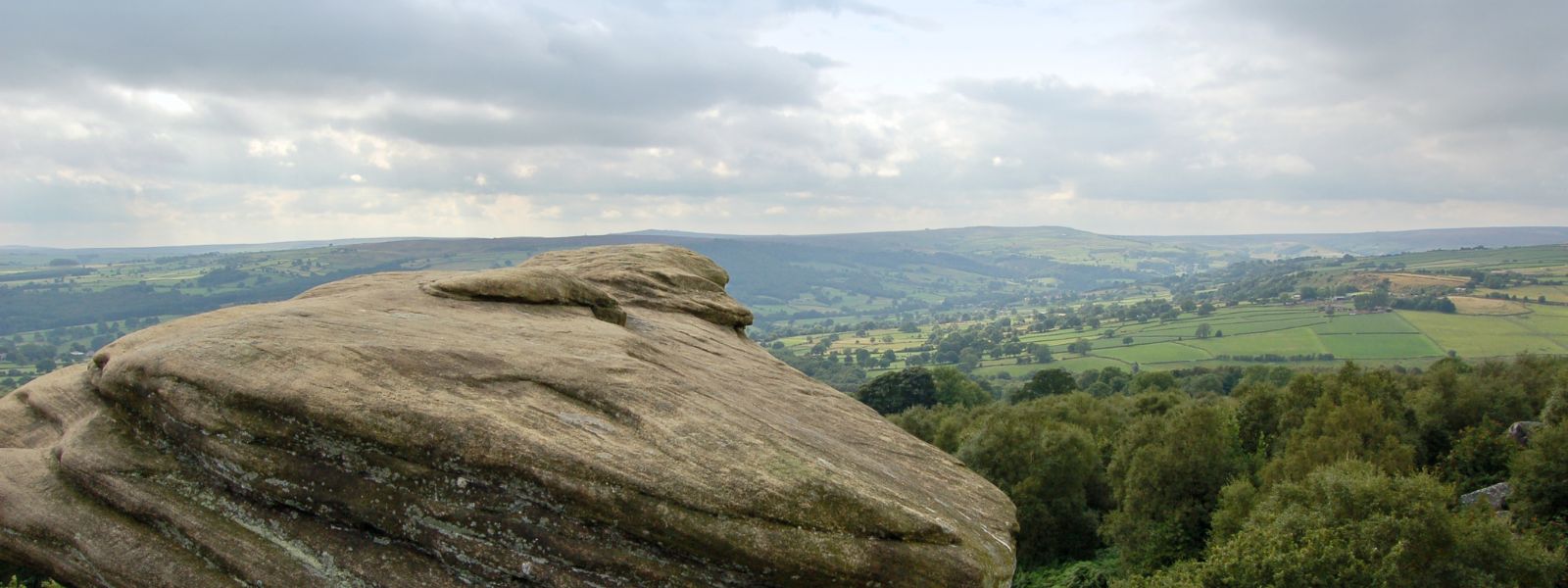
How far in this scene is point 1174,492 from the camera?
128 ft

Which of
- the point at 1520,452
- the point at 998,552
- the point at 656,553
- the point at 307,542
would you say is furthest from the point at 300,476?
the point at 1520,452

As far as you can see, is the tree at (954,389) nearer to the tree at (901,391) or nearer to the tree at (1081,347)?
the tree at (901,391)

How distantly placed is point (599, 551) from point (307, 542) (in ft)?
17.1

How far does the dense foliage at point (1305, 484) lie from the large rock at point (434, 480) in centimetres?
1618

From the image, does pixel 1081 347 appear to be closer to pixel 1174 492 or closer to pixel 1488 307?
pixel 1488 307

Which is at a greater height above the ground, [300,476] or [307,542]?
[300,476]

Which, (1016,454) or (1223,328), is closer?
(1016,454)

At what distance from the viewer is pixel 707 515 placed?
42.3 feet

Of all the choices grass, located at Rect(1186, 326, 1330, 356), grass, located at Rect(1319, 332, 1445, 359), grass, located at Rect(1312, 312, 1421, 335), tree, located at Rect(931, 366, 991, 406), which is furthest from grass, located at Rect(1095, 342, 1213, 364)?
tree, located at Rect(931, 366, 991, 406)

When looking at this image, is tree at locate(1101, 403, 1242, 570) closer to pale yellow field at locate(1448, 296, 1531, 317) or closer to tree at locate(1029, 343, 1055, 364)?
tree at locate(1029, 343, 1055, 364)

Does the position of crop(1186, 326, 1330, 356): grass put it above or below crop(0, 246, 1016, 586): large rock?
below

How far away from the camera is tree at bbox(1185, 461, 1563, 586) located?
2414 centimetres

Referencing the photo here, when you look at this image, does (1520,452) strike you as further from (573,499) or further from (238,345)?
(238,345)

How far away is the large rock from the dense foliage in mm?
16185
